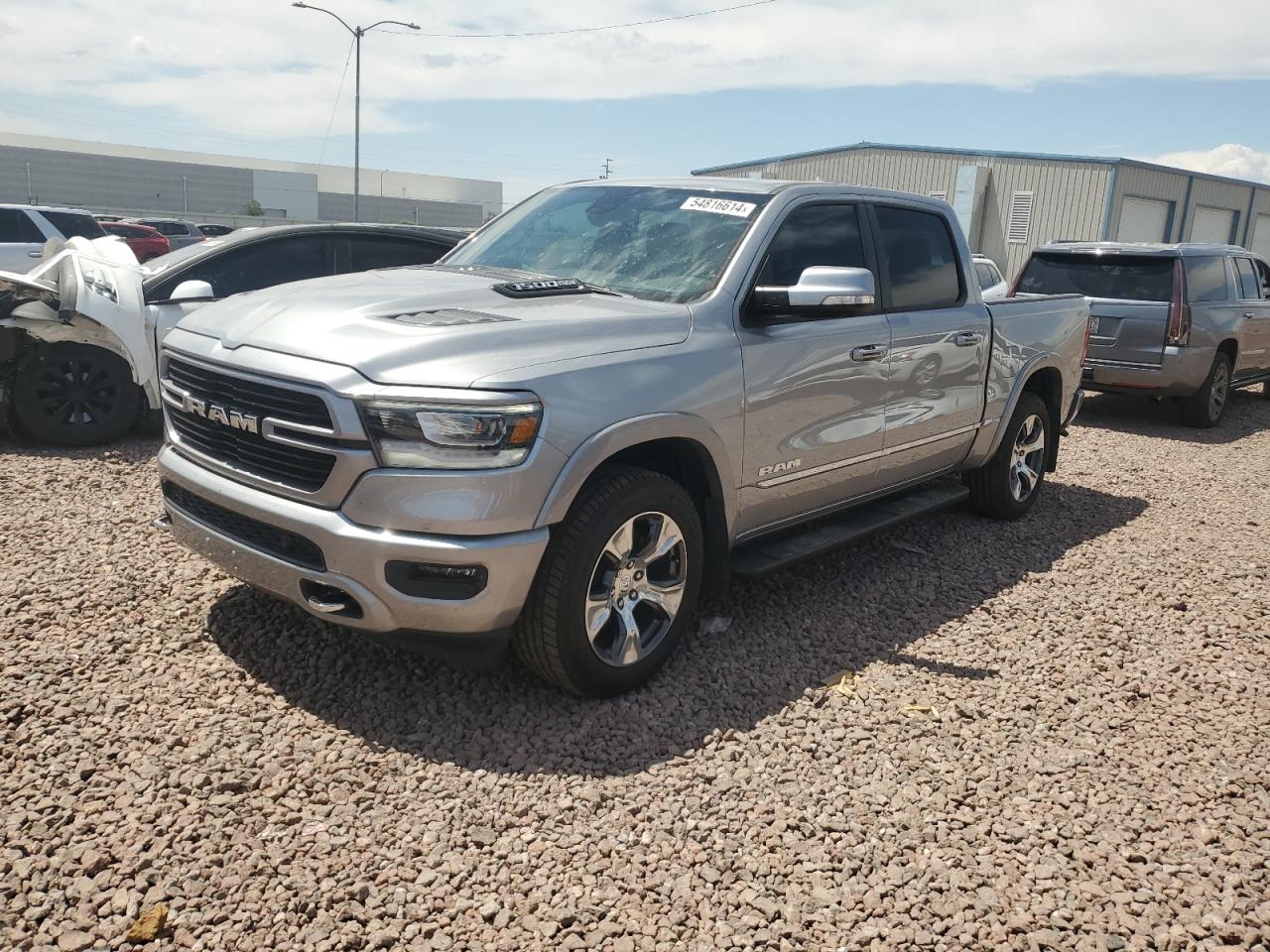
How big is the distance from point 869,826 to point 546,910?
103cm

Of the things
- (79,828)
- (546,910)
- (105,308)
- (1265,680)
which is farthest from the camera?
(105,308)

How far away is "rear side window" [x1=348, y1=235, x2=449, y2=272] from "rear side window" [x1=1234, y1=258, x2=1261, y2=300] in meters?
8.74

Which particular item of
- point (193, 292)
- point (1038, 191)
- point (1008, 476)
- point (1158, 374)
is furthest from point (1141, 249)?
point (1038, 191)

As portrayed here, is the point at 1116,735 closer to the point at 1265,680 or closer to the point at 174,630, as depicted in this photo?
the point at 1265,680

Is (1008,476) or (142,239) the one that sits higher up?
(142,239)

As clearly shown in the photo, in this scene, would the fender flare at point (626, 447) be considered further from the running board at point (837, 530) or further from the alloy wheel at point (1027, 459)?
the alloy wheel at point (1027, 459)

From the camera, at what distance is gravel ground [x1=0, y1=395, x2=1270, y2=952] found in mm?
2688

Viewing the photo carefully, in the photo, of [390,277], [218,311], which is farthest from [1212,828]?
[218,311]

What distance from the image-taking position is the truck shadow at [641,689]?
3.49 metres

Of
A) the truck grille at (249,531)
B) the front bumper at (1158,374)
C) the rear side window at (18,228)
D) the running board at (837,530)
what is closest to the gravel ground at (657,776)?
the running board at (837,530)

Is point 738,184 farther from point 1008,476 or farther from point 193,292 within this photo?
point 193,292

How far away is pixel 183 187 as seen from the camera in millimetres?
70062

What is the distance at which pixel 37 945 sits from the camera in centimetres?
247

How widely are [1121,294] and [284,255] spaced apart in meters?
7.90
